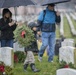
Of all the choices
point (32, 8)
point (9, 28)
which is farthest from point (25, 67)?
point (32, 8)

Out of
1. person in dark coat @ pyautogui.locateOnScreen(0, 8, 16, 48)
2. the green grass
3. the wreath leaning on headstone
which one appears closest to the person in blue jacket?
the green grass

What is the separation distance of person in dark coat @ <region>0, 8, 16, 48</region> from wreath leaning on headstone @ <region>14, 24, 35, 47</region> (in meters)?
1.12

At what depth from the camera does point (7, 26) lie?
12.6m

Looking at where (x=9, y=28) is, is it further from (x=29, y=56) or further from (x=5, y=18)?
(x=29, y=56)

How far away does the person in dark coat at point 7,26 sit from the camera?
12.5m

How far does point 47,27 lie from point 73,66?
2179mm

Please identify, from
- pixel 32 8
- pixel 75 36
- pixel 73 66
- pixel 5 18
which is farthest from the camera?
pixel 32 8

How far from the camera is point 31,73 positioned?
11555mm

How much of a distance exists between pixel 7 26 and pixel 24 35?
129cm

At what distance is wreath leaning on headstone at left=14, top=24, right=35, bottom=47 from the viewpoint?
11398mm

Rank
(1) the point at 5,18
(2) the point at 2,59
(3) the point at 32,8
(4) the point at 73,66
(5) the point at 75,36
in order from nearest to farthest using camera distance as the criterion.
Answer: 1. (4) the point at 73,66
2. (2) the point at 2,59
3. (1) the point at 5,18
4. (5) the point at 75,36
5. (3) the point at 32,8

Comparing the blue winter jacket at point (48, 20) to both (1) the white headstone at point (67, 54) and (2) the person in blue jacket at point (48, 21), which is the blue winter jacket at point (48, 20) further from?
(1) the white headstone at point (67, 54)

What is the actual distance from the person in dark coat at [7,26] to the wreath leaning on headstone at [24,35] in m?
1.12

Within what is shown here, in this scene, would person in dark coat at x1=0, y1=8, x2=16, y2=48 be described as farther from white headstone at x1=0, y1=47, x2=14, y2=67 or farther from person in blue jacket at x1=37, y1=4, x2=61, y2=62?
white headstone at x1=0, y1=47, x2=14, y2=67
